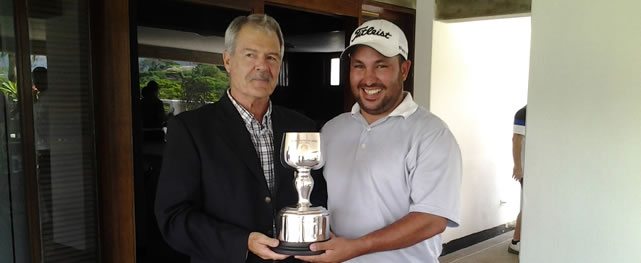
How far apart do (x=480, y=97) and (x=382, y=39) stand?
3.52 m

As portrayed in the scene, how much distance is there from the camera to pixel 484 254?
447cm

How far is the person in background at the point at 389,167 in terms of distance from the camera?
1.31 m

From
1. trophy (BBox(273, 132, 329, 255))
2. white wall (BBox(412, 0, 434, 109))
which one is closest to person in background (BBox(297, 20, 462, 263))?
trophy (BBox(273, 132, 329, 255))

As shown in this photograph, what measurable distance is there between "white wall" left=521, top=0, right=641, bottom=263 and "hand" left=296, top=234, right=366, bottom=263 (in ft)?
5.61

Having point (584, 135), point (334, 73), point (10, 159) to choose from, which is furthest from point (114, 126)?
point (584, 135)

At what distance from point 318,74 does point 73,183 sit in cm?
196

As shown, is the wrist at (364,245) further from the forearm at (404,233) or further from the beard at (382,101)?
the beard at (382,101)

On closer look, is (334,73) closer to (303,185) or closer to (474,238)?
(474,238)

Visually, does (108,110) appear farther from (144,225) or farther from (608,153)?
(608,153)

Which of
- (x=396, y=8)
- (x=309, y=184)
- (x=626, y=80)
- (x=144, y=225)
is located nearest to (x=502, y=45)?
(x=396, y=8)

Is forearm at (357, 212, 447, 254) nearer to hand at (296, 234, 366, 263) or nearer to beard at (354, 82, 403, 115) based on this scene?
hand at (296, 234, 366, 263)

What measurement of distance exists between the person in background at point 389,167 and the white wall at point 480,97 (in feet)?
8.95

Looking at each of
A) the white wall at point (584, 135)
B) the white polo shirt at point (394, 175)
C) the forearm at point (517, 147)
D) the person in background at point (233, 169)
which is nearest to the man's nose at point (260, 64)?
the person in background at point (233, 169)

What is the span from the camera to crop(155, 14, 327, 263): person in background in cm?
122
